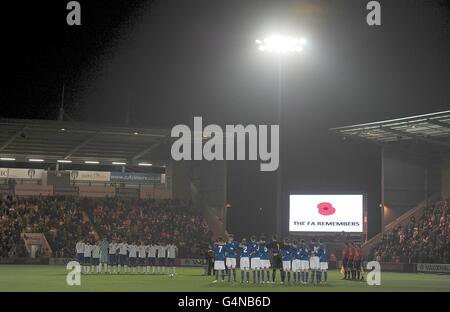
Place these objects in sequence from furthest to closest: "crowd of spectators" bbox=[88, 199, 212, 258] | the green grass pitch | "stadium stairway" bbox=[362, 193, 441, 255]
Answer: "crowd of spectators" bbox=[88, 199, 212, 258], "stadium stairway" bbox=[362, 193, 441, 255], the green grass pitch

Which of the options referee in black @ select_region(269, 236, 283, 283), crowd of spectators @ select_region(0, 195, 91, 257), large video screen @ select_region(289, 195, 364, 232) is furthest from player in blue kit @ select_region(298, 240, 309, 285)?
crowd of spectators @ select_region(0, 195, 91, 257)

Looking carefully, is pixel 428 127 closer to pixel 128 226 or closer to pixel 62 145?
pixel 128 226

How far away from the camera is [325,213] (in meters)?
54.8

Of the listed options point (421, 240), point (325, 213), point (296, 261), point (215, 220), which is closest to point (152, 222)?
point (215, 220)

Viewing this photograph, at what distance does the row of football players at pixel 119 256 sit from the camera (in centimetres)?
3837

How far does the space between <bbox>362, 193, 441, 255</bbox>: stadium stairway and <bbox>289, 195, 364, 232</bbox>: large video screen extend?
1812 millimetres

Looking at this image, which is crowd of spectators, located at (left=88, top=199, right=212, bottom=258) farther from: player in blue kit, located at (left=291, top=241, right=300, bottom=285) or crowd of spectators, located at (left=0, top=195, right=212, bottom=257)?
player in blue kit, located at (left=291, top=241, right=300, bottom=285)

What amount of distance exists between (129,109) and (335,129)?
17.5m

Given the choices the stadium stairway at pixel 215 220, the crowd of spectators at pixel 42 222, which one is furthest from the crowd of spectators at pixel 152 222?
the crowd of spectators at pixel 42 222

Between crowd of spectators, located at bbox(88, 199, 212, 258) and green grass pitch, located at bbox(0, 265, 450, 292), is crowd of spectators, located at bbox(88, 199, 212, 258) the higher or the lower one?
the higher one

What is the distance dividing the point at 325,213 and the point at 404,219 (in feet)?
19.4

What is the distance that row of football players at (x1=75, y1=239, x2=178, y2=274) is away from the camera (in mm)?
38369

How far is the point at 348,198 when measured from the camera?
54.4 meters
